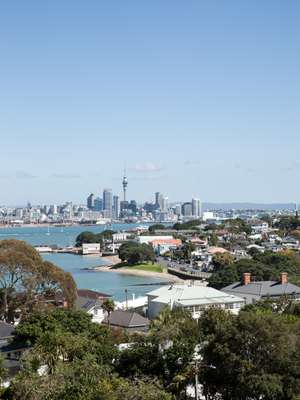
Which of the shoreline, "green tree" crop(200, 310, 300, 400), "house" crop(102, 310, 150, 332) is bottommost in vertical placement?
the shoreline

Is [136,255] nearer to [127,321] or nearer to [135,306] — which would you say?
[135,306]

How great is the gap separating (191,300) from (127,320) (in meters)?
3.24

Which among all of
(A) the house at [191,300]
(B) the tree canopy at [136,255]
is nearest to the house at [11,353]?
(A) the house at [191,300]

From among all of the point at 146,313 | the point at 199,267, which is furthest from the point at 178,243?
the point at 146,313

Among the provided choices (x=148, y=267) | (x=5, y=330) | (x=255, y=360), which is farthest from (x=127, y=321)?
(x=148, y=267)

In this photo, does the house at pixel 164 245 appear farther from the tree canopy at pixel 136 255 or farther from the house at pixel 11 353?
the house at pixel 11 353

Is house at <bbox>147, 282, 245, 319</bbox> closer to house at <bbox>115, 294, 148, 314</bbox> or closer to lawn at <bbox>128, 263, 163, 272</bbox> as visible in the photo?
house at <bbox>115, 294, 148, 314</bbox>

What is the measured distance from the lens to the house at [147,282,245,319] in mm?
24797

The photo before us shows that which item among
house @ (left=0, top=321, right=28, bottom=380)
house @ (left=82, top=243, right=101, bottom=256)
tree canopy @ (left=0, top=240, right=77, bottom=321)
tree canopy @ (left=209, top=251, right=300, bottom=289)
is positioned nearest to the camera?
Answer: house @ (left=0, top=321, right=28, bottom=380)

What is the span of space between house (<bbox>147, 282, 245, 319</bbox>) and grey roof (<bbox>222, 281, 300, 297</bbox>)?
1.67 metres

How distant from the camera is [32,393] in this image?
12391 millimetres

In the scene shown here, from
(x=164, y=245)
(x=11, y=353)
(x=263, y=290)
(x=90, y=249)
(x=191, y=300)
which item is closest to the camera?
(x=11, y=353)

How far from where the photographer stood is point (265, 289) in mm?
28562

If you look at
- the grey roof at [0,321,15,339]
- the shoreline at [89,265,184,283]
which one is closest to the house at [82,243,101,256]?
the shoreline at [89,265,184,283]
